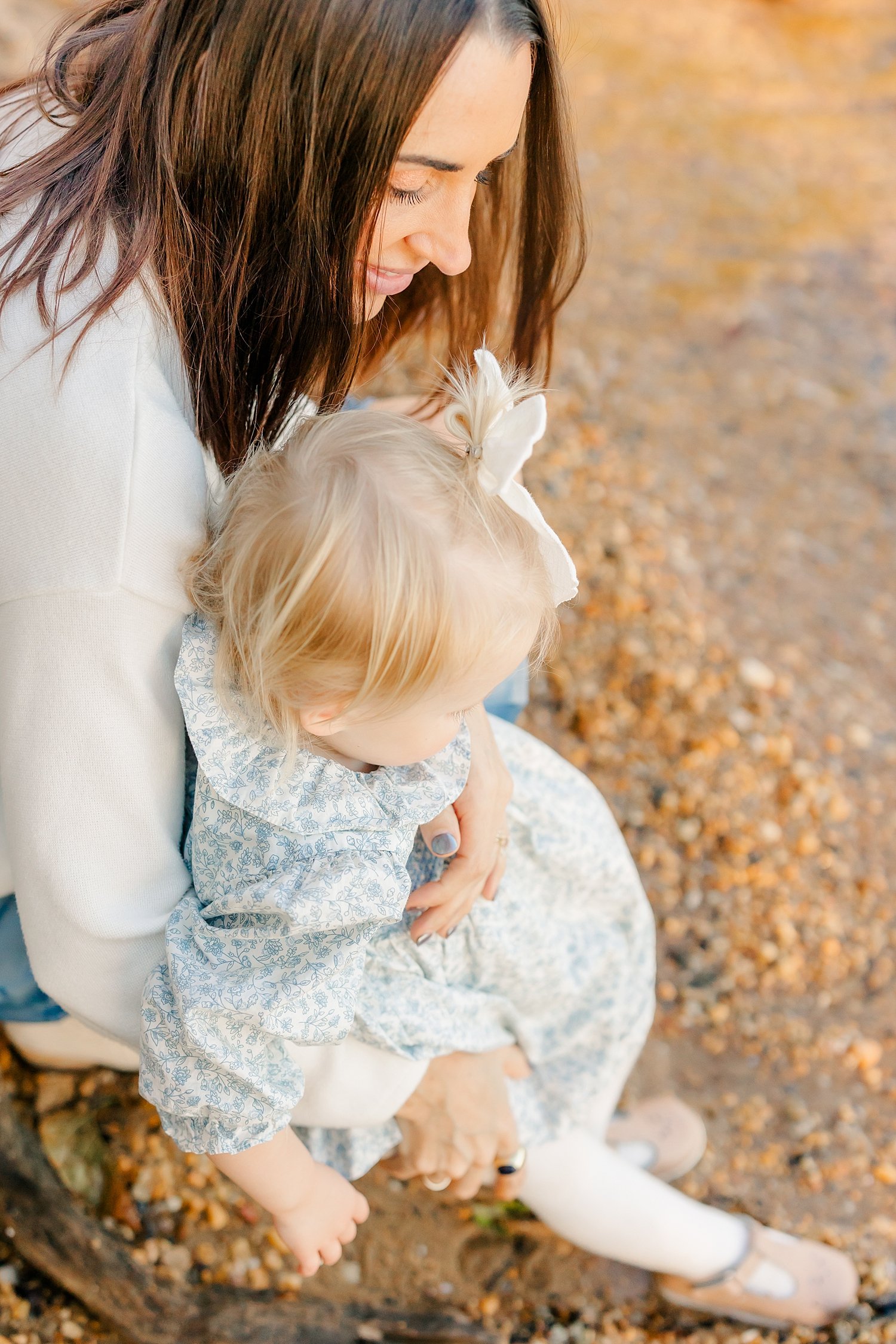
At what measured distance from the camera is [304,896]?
121cm

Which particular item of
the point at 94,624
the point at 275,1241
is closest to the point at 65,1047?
the point at 275,1241

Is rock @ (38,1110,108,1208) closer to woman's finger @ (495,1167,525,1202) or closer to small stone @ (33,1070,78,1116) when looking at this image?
small stone @ (33,1070,78,1116)

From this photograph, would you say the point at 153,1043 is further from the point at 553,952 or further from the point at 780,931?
the point at 780,931

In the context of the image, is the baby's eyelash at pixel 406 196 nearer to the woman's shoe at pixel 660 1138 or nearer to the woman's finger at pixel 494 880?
the woman's finger at pixel 494 880

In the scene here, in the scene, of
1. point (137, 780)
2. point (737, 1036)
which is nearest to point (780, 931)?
point (737, 1036)

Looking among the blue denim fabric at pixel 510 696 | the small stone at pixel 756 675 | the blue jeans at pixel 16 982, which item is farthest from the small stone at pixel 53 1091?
the small stone at pixel 756 675

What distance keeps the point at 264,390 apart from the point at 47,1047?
3.89 ft

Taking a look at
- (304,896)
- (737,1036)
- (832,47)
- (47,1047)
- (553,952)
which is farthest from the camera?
(832,47)

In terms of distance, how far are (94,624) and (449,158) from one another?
2.21 ft

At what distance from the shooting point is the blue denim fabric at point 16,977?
155cm

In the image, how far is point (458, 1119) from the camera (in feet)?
5.08

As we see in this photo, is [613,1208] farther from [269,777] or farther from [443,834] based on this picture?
[269,777]

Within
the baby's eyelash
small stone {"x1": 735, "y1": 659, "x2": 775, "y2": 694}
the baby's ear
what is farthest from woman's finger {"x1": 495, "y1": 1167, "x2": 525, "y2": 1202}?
small stone {"x1": 735, "y1": 659, "x2": 775, "y2": 694}

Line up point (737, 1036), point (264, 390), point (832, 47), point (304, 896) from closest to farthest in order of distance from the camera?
point (304, 896), point (264, 390), point (737, 1036), point (832, 47)
